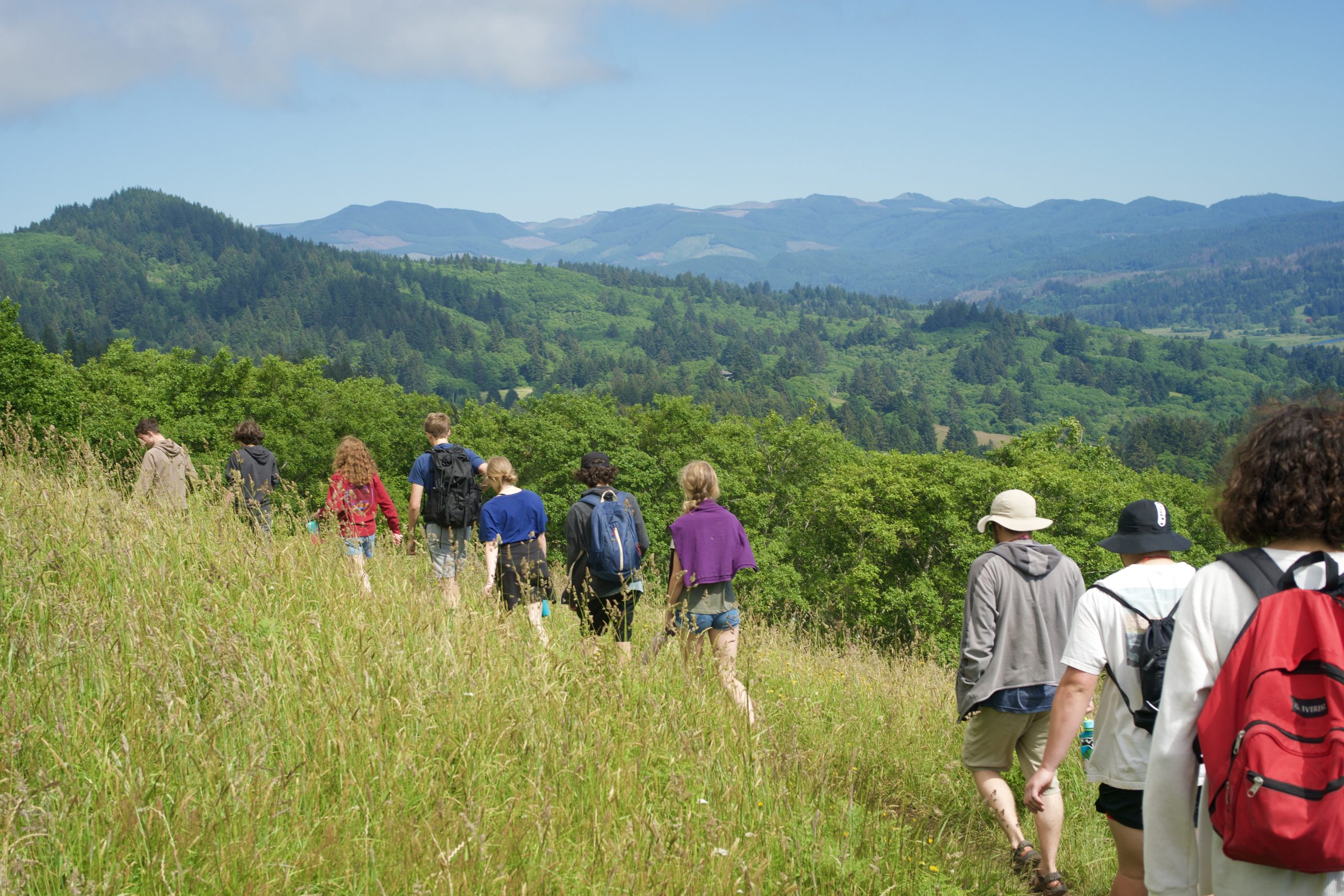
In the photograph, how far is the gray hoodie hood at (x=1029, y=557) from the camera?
372 cm

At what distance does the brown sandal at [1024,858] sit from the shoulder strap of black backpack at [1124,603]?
138 cm

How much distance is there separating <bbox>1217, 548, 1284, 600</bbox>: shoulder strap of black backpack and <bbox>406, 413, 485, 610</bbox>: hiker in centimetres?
506

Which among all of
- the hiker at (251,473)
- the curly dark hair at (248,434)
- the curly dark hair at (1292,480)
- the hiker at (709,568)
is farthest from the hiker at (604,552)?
the curly dark hair at (1292,480)

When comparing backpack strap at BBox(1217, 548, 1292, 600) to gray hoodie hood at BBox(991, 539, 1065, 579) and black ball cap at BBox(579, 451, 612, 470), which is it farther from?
black ball cap at BBox(579, 451, 612, 470)

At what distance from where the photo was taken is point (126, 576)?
335 cm

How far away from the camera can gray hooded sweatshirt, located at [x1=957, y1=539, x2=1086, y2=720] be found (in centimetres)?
368

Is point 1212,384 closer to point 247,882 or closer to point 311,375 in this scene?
point 311,375

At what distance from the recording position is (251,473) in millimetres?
6414

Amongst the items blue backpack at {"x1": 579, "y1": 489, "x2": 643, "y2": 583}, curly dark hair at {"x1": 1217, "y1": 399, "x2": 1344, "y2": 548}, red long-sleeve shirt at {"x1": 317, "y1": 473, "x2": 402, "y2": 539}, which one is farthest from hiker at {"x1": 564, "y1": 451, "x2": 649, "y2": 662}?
curly dark hair at {"x1": 1217, "y1": 399, "x2": 1344, "y2": 548}

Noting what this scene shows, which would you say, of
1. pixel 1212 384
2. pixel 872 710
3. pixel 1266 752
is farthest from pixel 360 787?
pixel 1212 384

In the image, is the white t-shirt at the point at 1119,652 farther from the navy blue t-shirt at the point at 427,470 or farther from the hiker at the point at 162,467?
the hiker at the point at 162,467

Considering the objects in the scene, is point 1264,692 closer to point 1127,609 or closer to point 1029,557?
point 1127,609

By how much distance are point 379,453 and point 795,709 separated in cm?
4418

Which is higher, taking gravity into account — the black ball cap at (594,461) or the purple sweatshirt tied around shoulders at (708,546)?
the black ball cap at (594,461)
